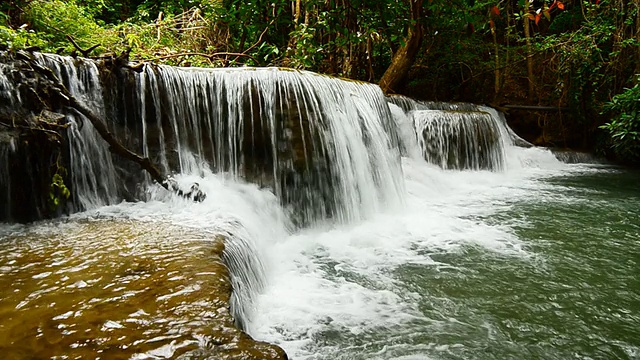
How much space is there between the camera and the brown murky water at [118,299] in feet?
5.46

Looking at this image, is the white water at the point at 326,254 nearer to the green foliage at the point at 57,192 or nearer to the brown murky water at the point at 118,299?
the green foliage at the point at 57,192

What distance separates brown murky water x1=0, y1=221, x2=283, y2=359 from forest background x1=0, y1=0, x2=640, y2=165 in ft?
13.9

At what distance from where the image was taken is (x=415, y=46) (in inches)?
401

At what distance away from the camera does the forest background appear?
24.4 ft

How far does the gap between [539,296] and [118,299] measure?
119 inches

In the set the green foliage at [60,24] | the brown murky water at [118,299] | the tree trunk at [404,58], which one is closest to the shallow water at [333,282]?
the brown murky water at [118,299]

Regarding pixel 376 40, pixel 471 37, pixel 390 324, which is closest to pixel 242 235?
pixel 390 324

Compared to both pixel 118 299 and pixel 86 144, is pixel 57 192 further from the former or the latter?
pixel 118 299

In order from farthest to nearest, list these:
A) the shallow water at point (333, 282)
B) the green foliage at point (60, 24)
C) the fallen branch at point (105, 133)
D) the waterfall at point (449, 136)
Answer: the waterfall at point (449, 136)
the green foliage at point (60, 24)
the fallen branch at point (105, 133)
the shallow water at point (333, 282)

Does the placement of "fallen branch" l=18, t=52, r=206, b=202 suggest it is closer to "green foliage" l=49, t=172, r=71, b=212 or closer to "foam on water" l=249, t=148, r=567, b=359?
"green foliage" l=49, t=172, r=71, b=212

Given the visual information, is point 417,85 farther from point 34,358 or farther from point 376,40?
point 34,358

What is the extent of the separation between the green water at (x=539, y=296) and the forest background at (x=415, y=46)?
3.34m

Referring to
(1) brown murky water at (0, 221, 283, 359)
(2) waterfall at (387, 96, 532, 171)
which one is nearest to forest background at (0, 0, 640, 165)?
(2) waterfall at (387, 96, 532, 171)

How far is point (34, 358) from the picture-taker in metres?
1.59
